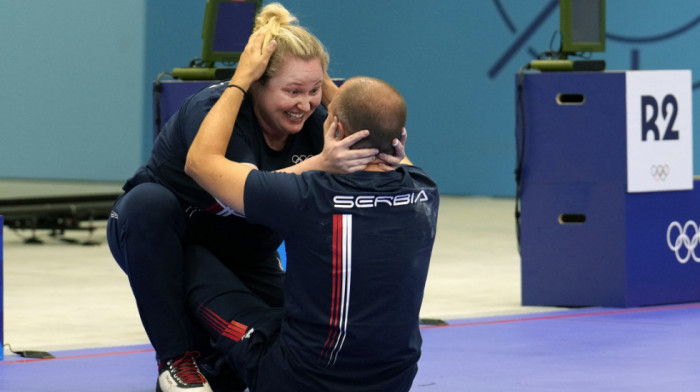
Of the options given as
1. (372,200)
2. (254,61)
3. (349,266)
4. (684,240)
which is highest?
(254,61)

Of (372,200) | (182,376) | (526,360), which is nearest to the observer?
(372,200)

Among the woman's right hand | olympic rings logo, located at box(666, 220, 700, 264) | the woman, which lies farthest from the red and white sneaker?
olympic rings logo, located at box(666, 220, 700, 264)

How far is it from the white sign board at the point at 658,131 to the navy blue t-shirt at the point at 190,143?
6.19ft

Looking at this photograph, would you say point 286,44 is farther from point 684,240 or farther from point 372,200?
point 684,240

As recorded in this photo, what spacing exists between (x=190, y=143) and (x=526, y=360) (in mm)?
1301

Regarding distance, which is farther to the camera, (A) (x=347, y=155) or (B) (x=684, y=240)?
(B) (x=684, y=240)

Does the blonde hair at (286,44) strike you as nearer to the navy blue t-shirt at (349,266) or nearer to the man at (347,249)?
the man at (347,249)

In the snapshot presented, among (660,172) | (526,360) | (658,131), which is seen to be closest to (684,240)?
(660,172)

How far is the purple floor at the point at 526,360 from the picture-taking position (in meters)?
3.13

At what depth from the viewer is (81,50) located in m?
10.9

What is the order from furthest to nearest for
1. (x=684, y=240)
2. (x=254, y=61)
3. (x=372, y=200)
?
(x=684, y=240)
(x=254, y=61)
(x=372, y=200)

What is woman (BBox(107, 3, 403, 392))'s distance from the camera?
8.60 ft

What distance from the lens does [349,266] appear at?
89.6 inches

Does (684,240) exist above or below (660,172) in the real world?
below
